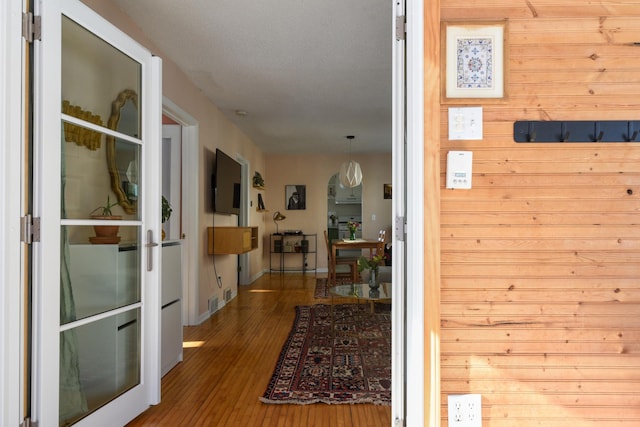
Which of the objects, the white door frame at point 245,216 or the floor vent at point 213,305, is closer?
the floor vent at point 213,305

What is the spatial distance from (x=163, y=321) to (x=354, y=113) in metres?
3.61

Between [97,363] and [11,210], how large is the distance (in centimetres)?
88

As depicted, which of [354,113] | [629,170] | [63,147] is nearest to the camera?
[629,170]

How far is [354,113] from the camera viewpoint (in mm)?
5441

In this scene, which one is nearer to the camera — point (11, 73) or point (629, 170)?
point (629, 170)

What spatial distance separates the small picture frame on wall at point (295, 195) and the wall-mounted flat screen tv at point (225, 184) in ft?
9.73

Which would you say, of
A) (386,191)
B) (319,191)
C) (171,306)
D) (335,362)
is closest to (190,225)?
(171,306)

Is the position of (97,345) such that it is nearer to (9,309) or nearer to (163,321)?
(9,309)

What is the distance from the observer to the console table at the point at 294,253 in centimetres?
864

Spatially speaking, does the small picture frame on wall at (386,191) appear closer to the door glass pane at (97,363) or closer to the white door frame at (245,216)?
the white door frame at (245,216)

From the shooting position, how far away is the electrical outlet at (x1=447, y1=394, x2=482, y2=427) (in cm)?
154

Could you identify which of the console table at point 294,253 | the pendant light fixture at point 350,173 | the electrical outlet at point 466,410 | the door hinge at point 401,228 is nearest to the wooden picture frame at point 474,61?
the door hinge at point 401,228

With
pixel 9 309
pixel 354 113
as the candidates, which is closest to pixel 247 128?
pixel 354 113

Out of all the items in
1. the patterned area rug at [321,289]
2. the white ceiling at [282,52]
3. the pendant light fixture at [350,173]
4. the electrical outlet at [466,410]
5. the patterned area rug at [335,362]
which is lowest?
the patterned area rug at [321,289]
